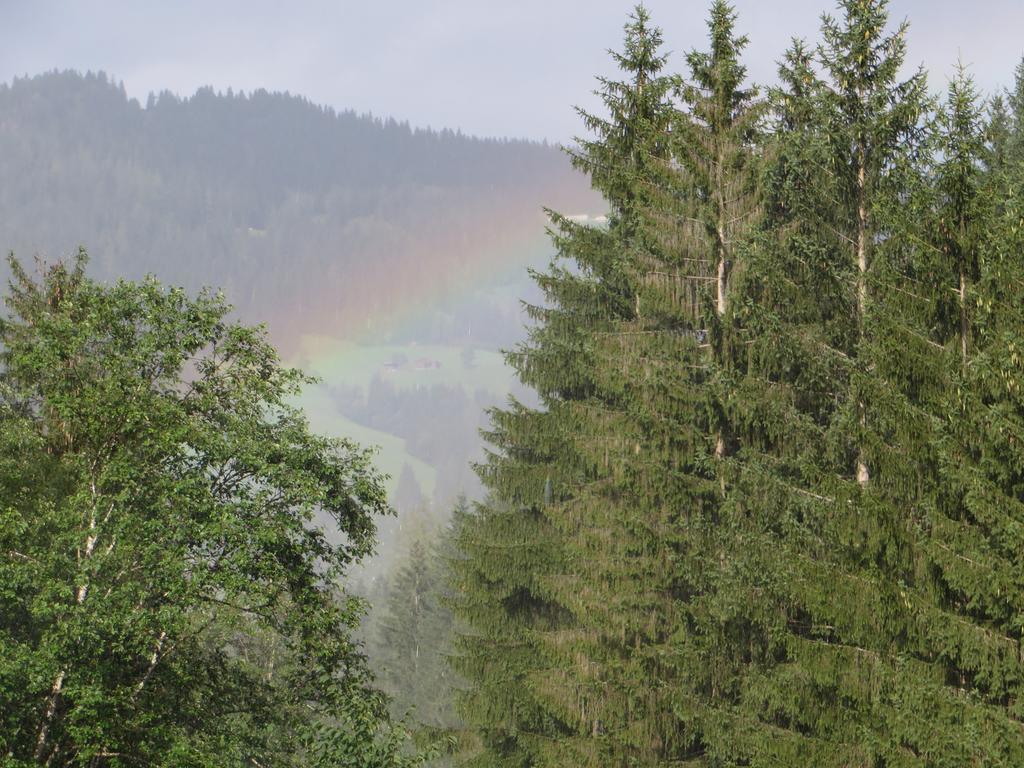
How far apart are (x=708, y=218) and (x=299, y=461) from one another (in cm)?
739

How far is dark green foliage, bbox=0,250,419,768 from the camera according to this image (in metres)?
11.0

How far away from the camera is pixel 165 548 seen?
38.9 feet

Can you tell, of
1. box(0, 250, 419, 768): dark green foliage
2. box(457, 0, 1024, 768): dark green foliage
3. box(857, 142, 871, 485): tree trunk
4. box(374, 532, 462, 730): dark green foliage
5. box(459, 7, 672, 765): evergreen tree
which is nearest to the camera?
box(457, 0, 1024, 768): dark green foliage

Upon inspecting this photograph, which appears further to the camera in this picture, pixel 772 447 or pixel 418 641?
pixel 418 641

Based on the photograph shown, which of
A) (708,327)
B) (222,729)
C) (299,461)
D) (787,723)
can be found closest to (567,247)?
(708,327)

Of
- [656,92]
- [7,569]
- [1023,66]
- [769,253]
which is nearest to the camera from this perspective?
[7,569]

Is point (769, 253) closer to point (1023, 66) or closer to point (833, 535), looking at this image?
point (833, 535)

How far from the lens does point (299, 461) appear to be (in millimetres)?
13039

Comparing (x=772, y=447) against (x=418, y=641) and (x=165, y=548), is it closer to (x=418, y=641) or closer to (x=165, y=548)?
(x=165, y=548)

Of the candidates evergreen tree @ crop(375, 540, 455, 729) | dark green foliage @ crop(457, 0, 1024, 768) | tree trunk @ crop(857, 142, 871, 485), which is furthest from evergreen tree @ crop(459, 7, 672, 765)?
evergreen tree @ crop(375, 540, 455, 729)

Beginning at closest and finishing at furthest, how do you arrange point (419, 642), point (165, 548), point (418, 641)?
1. point (165, 548)
2. point (419, 642)
3. point (418, 641)

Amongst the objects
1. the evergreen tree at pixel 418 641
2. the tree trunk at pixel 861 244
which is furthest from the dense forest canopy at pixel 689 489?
the evergreen tree at pixel 418 641

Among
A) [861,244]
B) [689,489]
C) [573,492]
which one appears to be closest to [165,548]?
[689,489]

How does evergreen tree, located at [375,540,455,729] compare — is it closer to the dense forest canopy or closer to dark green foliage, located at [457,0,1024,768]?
dark green foliage, located at [457,0,1024,768]
